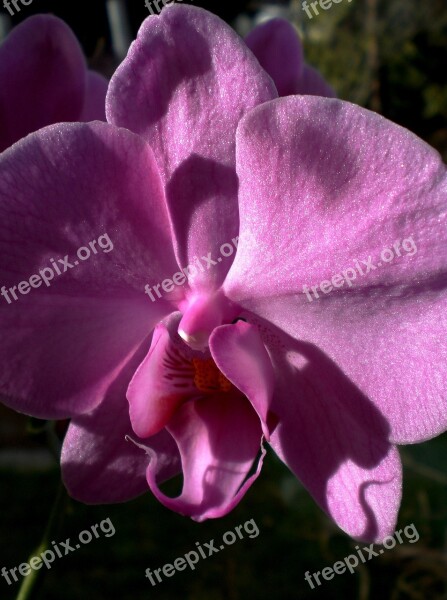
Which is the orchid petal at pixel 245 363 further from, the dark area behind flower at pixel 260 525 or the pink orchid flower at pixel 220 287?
the dark area behind flower at pixel 260 525

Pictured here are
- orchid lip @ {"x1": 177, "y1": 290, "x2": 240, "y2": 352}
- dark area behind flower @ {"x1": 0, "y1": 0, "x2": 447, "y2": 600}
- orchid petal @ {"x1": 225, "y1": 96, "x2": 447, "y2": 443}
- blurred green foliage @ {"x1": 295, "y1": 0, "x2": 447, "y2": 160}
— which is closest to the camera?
orchid petal @ {"x1": 225, "y1": 96, "x2": 447, "y2": 443}

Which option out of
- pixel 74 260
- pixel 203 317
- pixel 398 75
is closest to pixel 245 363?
pixel 203 317

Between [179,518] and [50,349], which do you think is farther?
[179,518]

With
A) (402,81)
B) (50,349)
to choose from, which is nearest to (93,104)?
(50,349)

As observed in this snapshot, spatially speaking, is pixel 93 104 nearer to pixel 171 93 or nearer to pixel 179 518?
pixel 171 93

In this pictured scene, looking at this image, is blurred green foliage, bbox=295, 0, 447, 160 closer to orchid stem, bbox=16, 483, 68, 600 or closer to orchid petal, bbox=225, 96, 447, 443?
orchid petal, bbox=225, 96, 447, 443

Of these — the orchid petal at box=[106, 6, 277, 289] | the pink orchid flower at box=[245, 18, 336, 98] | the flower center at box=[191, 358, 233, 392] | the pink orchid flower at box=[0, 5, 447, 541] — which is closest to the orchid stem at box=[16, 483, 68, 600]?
the pink orchid flower at box=[0, 5, 447, 541]

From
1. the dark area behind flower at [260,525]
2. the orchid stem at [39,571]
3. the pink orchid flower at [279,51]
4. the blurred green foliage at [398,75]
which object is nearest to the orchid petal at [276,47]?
the pink orchid flower at [279,51]
